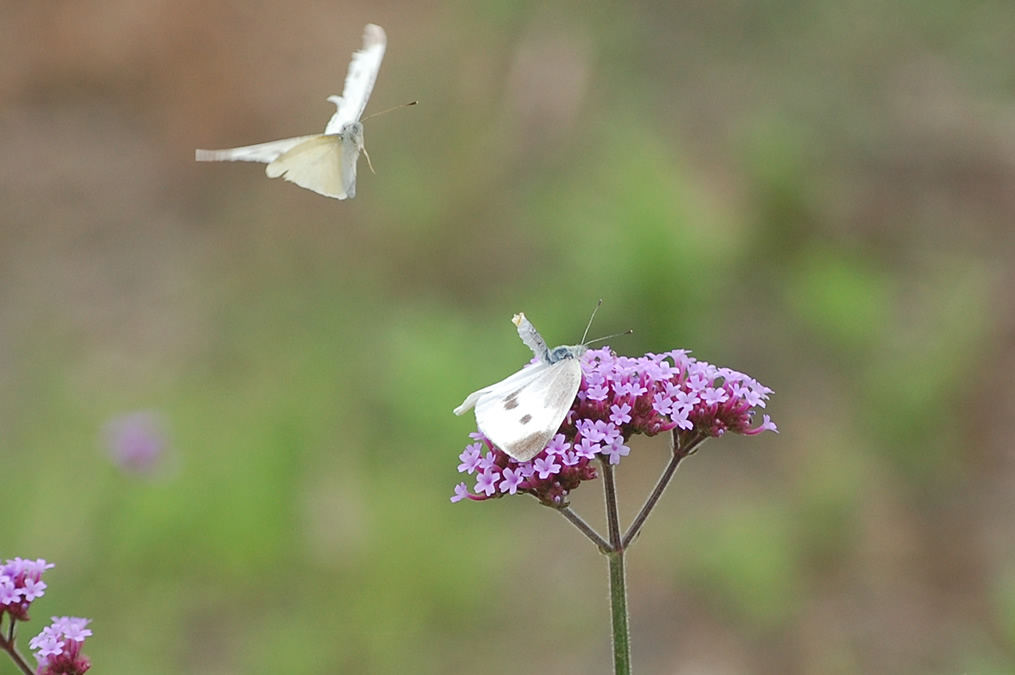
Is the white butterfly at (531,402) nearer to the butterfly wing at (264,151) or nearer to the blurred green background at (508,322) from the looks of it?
the butterfly wing at (264,151)

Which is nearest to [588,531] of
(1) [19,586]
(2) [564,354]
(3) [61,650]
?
(2) [564,354]

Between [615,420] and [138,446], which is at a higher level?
[138,446]

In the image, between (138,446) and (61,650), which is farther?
(138,446)

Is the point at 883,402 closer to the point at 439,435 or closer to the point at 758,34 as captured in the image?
the point at 439,435

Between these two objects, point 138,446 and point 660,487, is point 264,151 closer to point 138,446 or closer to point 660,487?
point 660,487

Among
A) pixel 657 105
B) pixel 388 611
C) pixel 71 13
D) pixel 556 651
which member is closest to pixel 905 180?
pixel 657 105

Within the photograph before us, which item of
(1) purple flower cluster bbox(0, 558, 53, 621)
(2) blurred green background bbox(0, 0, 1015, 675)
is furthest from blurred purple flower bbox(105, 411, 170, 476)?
(1) purple flower cluster bbox(0, 558, 53, 621)

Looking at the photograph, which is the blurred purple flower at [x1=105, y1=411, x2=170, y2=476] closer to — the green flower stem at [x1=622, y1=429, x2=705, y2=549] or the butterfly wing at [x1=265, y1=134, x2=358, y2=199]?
the butterfly wing at [x1=265, y1=134, x2=358, y2=199]
